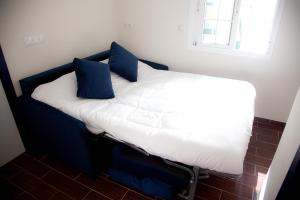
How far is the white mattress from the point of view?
159 cm

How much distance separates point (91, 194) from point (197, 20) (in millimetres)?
2471

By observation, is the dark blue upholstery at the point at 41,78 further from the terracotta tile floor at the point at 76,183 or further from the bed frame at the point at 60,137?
the terracotta tile floor at the point at 76,183

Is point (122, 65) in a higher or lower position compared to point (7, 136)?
higher

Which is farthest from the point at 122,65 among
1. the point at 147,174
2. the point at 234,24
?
the point at 234,24

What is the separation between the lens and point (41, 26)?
231 cm

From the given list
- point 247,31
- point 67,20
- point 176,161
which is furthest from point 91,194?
point 247,31

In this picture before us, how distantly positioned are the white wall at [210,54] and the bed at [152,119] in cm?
40

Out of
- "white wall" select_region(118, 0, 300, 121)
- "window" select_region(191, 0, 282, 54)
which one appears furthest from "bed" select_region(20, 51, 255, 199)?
"window" select_region(191, 0, 282, 54)

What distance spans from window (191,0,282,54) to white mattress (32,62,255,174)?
0.63 meters

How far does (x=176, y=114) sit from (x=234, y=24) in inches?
63.0

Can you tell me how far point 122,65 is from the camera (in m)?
2.72

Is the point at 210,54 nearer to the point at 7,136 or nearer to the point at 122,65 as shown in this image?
the point at 122,65

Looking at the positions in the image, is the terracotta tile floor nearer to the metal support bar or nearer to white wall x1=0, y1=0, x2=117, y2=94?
the metal support bar

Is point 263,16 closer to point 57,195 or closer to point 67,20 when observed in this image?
point 67,20
